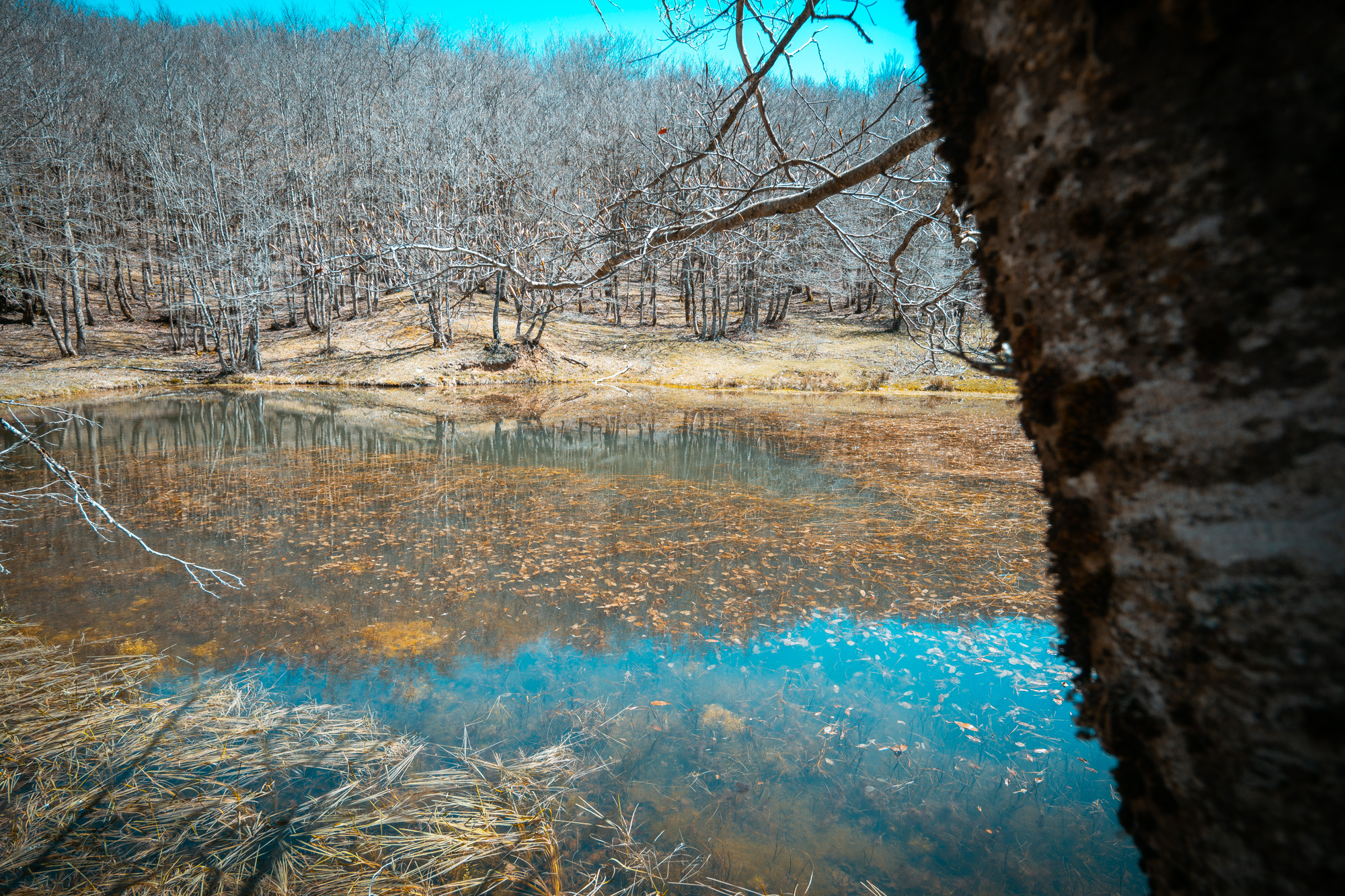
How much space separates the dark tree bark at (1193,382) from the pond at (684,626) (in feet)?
0.55

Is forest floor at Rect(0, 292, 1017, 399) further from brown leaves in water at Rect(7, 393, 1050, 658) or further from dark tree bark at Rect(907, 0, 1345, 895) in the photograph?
dark tree bark at Rect(907, 0, 1345, 895)

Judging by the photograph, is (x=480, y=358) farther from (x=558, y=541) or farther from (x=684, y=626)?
(x=684, y=626)

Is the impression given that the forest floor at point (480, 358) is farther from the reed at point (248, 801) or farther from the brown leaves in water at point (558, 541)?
the reed at point (248, 801)

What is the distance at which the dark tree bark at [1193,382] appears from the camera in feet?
1.54

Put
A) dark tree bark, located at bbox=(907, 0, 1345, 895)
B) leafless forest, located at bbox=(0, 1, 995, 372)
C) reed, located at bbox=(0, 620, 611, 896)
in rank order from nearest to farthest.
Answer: dark tree bark, located at bbox=(907, 0, 1345, 895) < reed, located at bbox=(0, 620, 611, 896) < leafless forest, located at bbox=(0, 1, 995, 372)

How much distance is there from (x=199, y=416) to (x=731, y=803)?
683 inches

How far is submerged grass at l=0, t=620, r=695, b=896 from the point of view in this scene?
267 cm

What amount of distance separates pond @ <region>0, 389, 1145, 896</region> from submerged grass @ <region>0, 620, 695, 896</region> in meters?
0.24

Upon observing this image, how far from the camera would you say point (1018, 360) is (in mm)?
822

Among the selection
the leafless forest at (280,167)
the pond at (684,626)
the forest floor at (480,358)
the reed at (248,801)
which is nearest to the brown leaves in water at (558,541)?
the pond at (684,626)

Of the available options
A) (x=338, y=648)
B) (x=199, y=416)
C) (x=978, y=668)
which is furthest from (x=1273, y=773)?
(x=199, y=416)

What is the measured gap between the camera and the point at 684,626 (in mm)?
5270

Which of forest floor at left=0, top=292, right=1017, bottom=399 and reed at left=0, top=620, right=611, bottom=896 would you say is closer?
reed at left=0, top=620, right=611, bottom=896

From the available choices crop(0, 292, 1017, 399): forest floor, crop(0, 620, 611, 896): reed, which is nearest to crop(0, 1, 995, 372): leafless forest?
crop(0, 292, 1017, 399): forest floor
